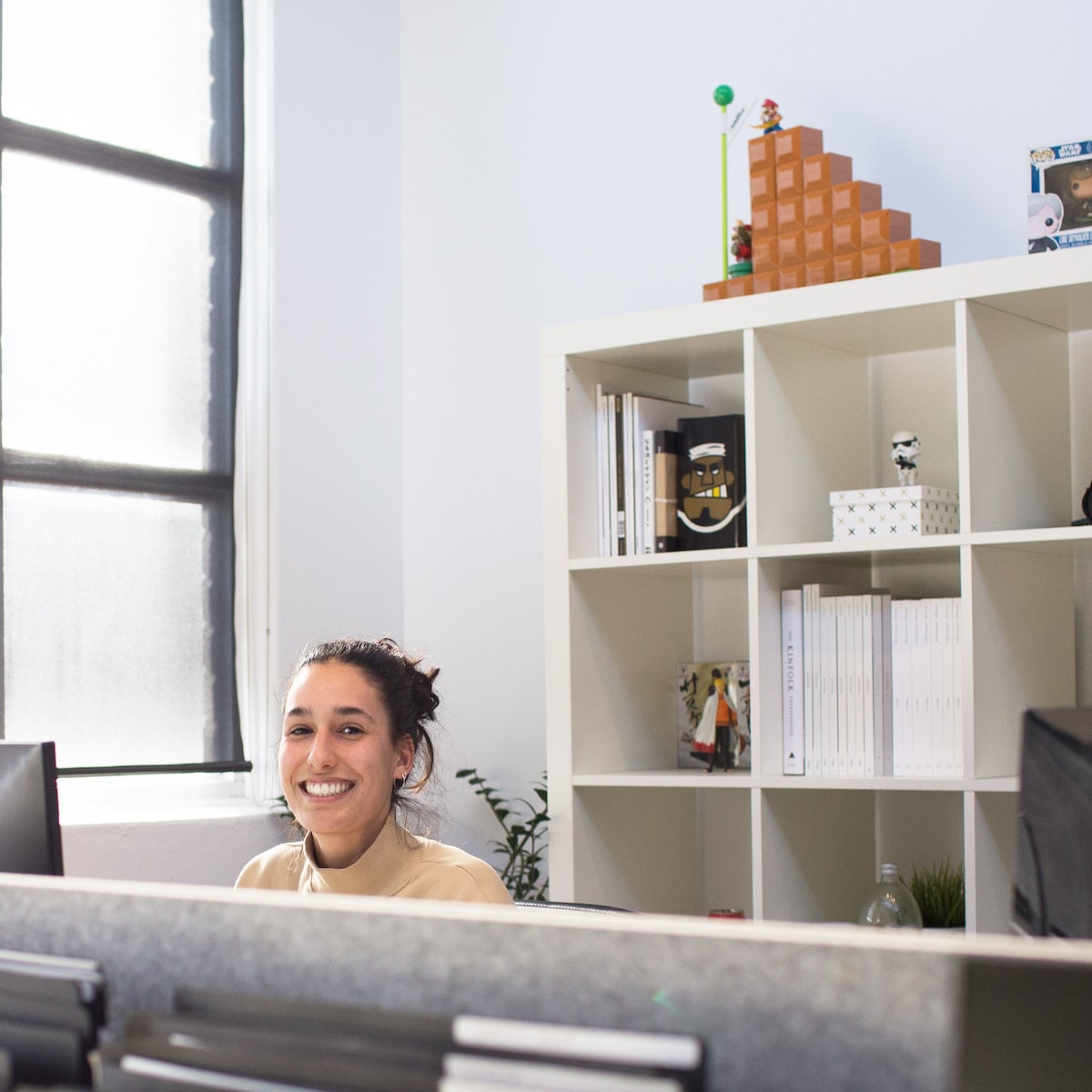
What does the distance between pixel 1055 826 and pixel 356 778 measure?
1.57 metres

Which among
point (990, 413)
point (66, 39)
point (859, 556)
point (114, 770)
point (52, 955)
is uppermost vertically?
point (66, 39)

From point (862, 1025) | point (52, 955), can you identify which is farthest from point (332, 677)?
point (862, 1025)

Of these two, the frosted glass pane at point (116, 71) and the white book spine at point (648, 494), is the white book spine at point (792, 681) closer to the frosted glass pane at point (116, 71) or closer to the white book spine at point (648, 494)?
the white book spine at point (648, 494)

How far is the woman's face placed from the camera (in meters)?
2.07

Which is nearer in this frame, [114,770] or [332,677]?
[332,677]

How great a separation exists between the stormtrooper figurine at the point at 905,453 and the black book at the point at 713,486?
31cm

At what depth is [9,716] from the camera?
3191mm

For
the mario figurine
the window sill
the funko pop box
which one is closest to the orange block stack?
the mario figurine

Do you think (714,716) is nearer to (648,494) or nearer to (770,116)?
(648,494)

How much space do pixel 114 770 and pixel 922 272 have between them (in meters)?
2.10

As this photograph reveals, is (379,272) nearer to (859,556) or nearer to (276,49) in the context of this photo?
(276,49)

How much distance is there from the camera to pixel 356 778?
210 cm

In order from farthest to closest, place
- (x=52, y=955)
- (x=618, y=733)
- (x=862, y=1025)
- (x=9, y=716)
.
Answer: (x=9, y=716)
(x=618, y=733)
(x=52, y=955)
(x=862, y=1025)

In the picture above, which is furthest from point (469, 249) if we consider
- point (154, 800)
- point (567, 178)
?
point (154, 800)
